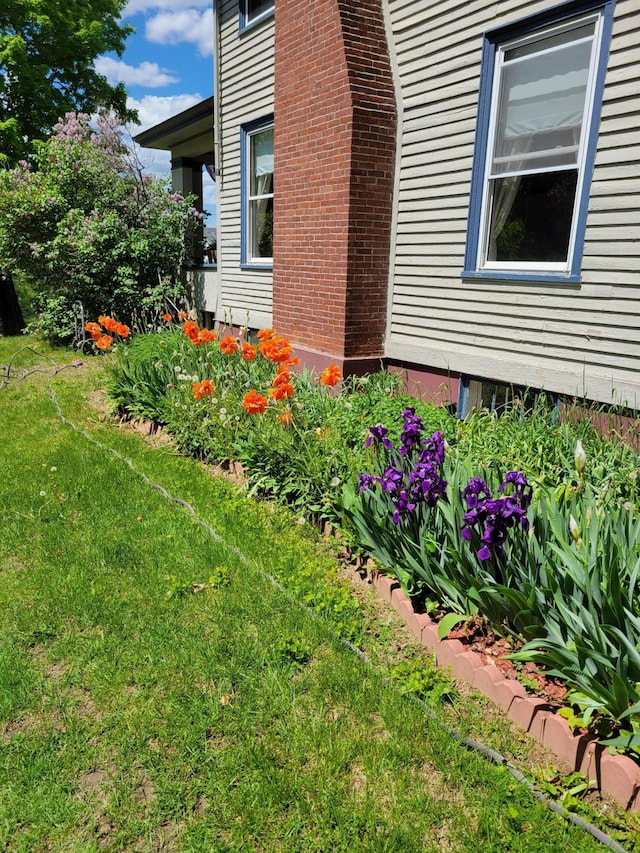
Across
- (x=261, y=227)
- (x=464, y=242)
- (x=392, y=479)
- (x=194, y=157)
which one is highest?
(x=194, y=157)

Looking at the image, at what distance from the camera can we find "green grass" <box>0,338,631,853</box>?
2002 millimetres

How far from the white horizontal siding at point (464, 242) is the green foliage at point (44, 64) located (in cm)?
1082

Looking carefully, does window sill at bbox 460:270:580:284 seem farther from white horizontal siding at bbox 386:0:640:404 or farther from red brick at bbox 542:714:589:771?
red brick at bbox 542:714:589:771

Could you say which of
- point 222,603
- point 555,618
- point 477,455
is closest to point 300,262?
point 477,455

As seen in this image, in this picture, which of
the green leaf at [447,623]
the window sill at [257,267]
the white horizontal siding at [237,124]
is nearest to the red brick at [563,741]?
the green leaf at [447,623]

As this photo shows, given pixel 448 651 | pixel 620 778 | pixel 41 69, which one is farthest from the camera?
pixel 41 69

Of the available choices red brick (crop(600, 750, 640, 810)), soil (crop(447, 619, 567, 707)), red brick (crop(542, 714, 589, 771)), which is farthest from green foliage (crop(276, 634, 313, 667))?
red brick (crop(600, 750, 640, 810))

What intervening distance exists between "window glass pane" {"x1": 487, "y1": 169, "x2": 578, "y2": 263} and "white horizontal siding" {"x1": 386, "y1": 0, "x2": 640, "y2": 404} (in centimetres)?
28

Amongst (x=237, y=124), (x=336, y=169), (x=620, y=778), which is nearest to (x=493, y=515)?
(x=620, y=778)

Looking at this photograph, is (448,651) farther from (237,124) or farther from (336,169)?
(237,124)

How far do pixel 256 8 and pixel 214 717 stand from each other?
965 centimetres

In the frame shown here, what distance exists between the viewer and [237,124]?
9328mm

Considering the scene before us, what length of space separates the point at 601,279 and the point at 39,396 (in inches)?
258

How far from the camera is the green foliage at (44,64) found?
45.8 ft
